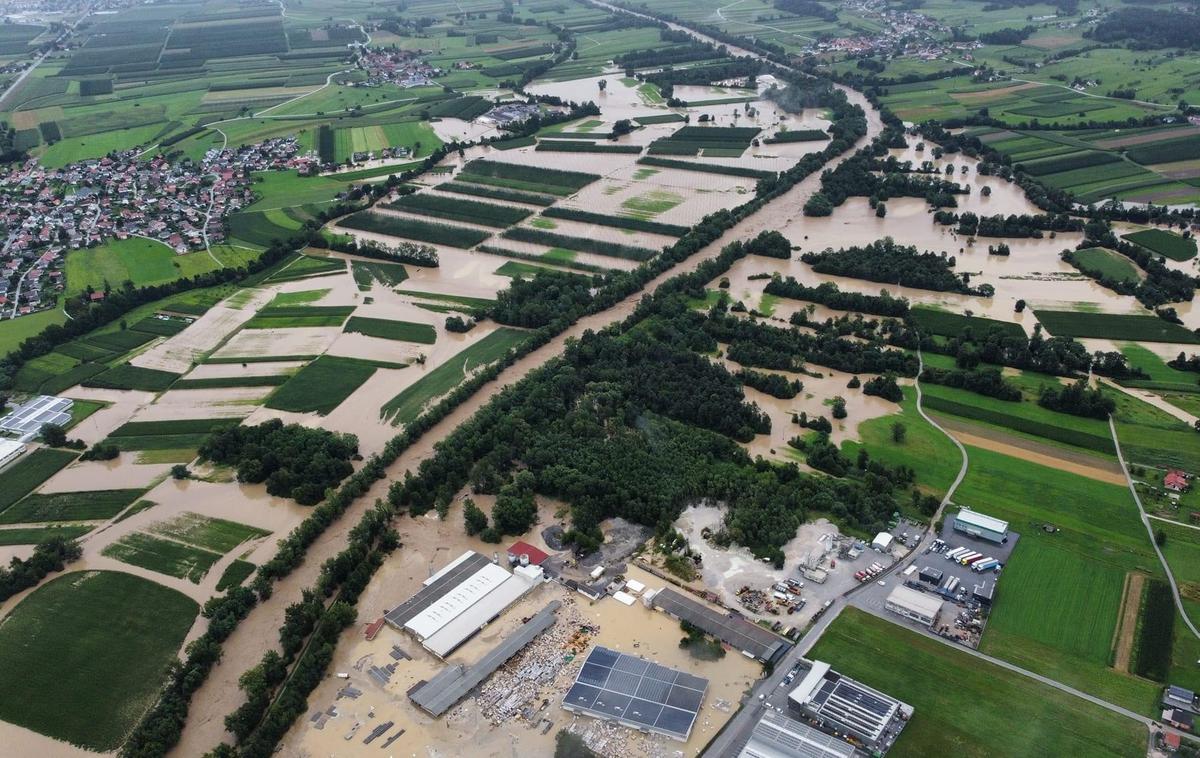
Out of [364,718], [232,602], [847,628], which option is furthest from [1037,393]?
[232,602]

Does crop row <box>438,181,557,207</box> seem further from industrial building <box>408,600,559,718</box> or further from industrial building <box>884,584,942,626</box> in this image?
industrial building <box>884,584,942,626</box>

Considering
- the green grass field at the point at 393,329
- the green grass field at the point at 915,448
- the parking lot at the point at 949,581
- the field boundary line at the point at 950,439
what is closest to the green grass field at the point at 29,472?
the green grass field at the point at 393,329

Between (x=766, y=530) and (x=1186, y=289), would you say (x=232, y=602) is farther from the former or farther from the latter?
(x=1186, y=289)

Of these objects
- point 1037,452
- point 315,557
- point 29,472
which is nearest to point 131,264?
point 29,472

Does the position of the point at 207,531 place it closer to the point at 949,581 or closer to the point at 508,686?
the point at 508,686

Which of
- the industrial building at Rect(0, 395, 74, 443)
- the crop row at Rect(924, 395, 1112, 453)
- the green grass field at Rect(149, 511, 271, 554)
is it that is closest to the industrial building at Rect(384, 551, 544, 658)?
the green grass field at Rect(149, 511, 271, 554)

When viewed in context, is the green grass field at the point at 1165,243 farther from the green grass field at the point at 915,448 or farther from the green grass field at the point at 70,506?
the green grass field at the point at 70,506
